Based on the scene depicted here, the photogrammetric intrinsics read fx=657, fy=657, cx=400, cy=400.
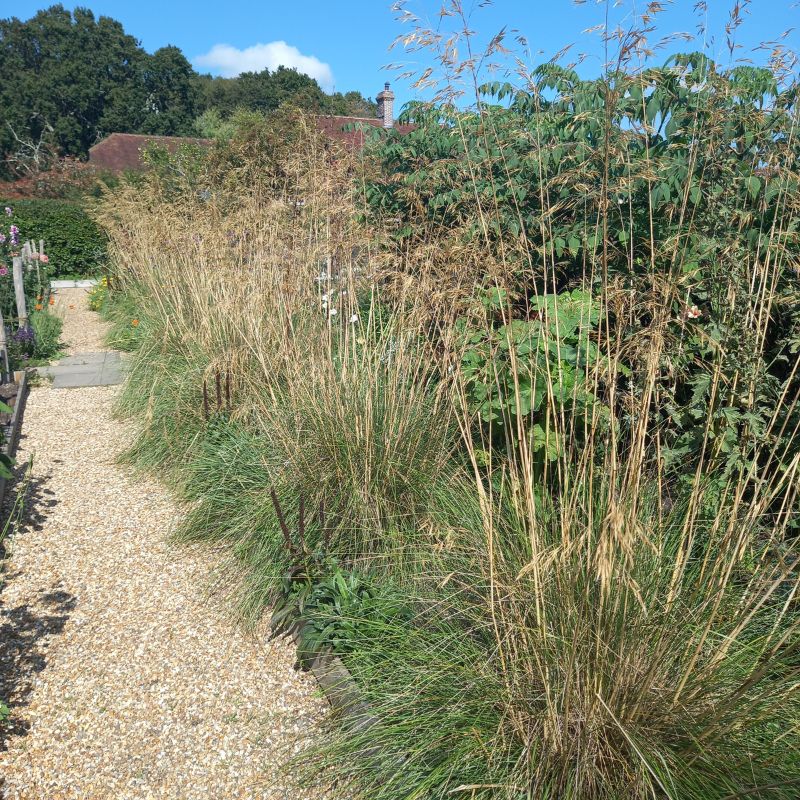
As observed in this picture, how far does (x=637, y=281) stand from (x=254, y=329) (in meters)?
2.61

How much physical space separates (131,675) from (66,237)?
566 inches

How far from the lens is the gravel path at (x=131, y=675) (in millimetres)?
2115

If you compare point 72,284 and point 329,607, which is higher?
point 72,284

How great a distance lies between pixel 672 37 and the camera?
1.85 meters

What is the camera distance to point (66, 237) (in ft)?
47.8

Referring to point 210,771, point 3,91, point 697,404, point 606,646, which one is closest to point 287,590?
point 210,771

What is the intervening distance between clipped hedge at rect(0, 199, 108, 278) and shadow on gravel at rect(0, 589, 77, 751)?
12418mm

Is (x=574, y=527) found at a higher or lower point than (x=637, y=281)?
lower

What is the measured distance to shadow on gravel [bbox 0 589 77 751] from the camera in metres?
2.38

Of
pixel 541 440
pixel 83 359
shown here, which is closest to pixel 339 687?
pixel 541 440

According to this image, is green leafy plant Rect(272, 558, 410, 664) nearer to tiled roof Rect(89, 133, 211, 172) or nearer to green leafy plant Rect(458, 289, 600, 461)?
green leafy plant Rect(458, 289, 600, 461)

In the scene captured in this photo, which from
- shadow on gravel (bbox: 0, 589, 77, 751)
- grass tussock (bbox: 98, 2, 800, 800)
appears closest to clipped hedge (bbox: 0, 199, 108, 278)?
grass tussock (bbox: 98, 2, 800, 800)

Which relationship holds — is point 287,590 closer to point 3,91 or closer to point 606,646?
point 606,646

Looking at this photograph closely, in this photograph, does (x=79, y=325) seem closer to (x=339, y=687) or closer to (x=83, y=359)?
(x=83, y=359)
